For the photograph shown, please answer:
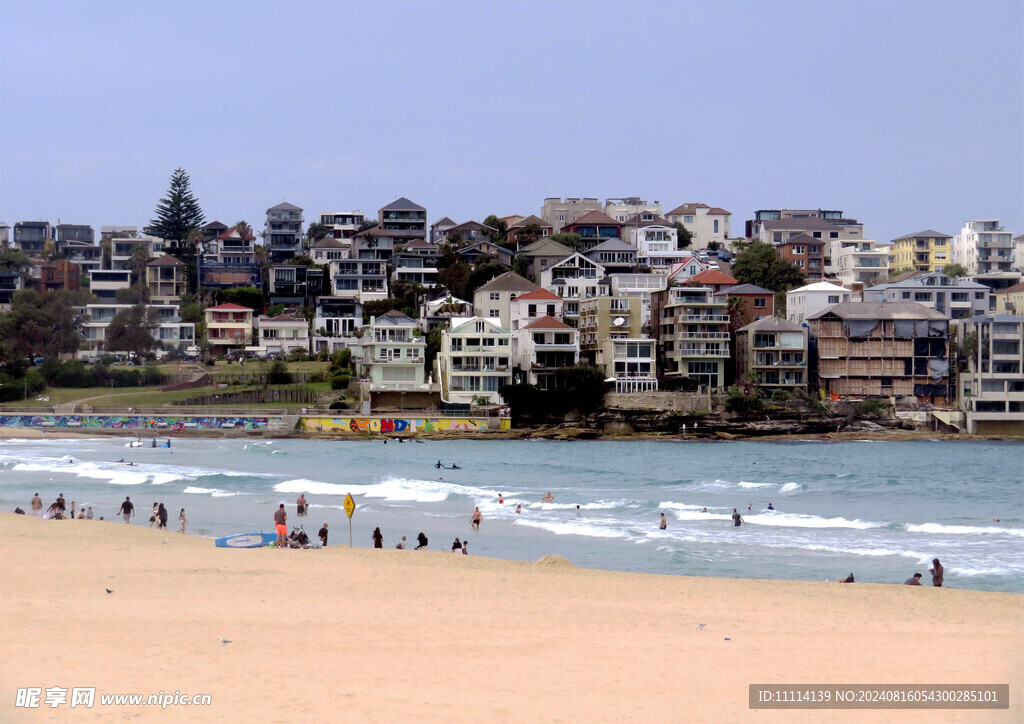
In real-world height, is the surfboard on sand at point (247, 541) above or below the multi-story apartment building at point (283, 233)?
below

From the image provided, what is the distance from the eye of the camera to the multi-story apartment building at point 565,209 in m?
108

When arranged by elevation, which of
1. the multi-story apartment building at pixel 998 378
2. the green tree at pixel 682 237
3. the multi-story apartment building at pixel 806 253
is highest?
the green tree at pixel 682 237

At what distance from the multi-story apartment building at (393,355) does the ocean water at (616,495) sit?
8.07 metres

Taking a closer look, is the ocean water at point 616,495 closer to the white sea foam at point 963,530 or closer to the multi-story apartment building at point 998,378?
the white sea foam at point 963,530

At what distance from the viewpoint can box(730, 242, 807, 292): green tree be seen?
87.2m

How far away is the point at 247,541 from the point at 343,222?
8807 cm

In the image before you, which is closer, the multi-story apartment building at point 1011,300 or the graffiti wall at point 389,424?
the graffiti wall at point 389,424

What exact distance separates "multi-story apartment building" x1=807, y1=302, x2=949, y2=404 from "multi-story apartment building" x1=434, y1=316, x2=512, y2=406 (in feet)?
73.9

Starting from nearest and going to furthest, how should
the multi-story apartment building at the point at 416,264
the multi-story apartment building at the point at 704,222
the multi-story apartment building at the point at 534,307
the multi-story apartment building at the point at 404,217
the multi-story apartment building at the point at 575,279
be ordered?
1. the multi-story apartment building at the point at 534,307
2. the multi-story apartment building at the point at 575,279
3. the multi-story apartment building at the point at 416,264
4. the multi-story apartment building at the point at 404,217
5. the multi-story apartment building at the point at 704,222

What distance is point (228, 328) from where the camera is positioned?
274 ft

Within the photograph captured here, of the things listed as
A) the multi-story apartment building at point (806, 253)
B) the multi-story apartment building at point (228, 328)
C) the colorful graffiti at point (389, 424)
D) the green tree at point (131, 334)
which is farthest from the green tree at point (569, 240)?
the green tree at point (131, 334)

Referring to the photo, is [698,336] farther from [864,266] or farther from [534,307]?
[864,266]

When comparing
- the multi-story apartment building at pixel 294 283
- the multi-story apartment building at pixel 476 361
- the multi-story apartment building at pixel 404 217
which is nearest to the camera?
the multi-story apartment building at pixel 476 361

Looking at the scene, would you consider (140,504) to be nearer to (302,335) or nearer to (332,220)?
(302,335)
